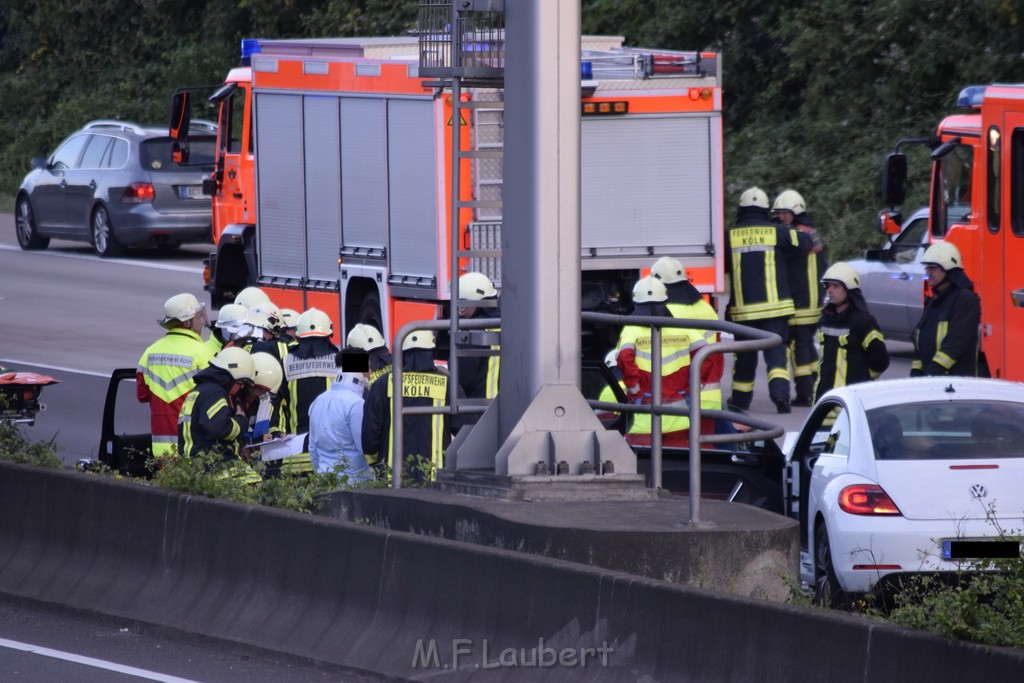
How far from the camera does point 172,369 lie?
1152cm

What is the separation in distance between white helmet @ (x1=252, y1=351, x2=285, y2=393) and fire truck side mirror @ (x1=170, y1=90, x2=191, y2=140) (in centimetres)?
1045

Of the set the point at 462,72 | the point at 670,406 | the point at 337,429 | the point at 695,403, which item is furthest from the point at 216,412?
the point at 695,403

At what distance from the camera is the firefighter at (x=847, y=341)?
45.2 feet

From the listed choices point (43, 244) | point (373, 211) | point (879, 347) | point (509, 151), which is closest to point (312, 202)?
point (373, 211)

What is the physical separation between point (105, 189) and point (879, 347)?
16448mm

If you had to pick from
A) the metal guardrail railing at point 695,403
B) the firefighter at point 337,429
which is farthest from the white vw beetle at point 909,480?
the firefighter at point 337,429

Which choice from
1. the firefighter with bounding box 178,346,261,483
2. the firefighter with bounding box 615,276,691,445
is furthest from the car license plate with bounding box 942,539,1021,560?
the firefighter with bounding box 178,346,261,483

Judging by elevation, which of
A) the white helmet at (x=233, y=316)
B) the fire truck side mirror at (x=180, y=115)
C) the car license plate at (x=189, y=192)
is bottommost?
the white helmet at (x=233, y=316)

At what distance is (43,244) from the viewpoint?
3039 centimetres

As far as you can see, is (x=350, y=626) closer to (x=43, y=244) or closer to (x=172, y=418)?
(x=172, y=418)

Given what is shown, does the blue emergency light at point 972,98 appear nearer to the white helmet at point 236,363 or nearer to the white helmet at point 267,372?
the white helmet at point 267,372

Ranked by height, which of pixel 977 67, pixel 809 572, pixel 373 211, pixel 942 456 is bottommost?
pixel 809 572

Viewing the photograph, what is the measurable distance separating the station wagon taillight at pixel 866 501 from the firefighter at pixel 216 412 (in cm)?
331

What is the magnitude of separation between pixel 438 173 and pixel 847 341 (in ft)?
13.5
